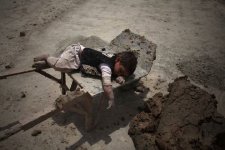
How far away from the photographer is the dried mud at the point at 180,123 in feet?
10.8

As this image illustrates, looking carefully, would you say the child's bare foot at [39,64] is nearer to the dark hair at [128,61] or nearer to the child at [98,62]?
the child at [98,62]

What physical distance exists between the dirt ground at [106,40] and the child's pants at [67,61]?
77cm

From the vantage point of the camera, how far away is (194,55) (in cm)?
611

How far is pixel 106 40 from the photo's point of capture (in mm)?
6438

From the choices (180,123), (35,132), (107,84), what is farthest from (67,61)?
(180,123)

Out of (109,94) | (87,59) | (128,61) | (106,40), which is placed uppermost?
(128,61)

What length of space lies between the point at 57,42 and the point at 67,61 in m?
2.49

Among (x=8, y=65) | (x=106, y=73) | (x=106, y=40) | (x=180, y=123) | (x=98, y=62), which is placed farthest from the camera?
(x=106, y=40)

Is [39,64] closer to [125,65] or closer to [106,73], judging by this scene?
[106,73]

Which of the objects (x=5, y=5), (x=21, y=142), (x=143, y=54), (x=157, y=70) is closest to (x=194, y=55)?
(x=157, y=70)

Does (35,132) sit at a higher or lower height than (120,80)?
lower

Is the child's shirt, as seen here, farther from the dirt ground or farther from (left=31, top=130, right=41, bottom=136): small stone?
(left=31, top=130, right=41, bottom=136): small stone

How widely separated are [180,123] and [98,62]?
1648 mm

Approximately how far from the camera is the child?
152 inches
